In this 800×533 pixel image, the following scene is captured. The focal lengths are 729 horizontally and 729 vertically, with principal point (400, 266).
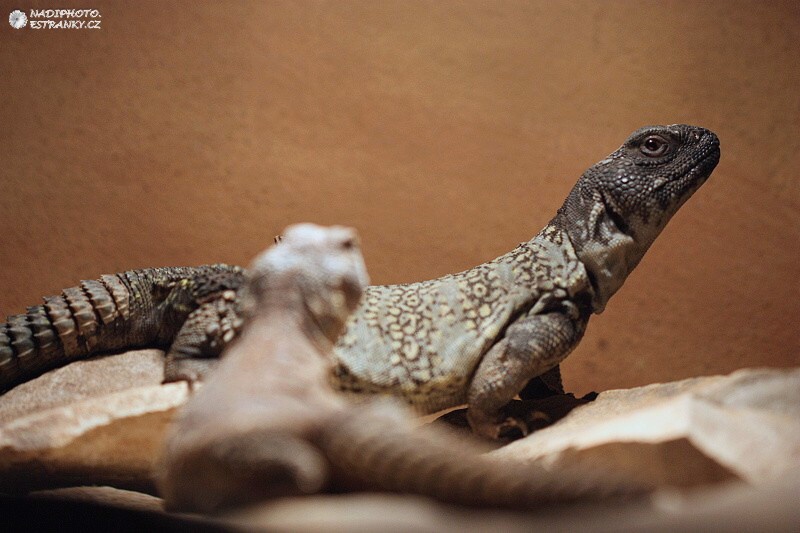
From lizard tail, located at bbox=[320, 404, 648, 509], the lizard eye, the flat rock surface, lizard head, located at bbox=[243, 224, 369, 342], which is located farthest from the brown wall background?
lizard tail, located at bbox=[320, 404, 648, 509]

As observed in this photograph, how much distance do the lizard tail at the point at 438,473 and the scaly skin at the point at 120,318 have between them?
1.71 metres

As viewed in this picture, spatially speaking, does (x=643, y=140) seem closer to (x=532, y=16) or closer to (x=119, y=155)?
(x=532, y=16)

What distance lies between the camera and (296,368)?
1.89 metres

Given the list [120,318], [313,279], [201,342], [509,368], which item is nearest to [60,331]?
[120,318]

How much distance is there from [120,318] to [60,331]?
269 mm

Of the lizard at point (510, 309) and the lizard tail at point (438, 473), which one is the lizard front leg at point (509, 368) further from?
the lizard tail at point (438, 473)

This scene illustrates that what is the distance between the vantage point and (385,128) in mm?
5055

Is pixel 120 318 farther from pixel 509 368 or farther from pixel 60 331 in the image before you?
pixel 509 368

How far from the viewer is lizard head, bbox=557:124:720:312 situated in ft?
11.6

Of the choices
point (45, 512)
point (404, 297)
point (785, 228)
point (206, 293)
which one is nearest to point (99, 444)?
point (206, 293)

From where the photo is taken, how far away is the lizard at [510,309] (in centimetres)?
324

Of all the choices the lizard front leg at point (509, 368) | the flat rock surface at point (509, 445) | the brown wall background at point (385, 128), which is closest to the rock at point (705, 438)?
the flat rock surface at point (509, 445)

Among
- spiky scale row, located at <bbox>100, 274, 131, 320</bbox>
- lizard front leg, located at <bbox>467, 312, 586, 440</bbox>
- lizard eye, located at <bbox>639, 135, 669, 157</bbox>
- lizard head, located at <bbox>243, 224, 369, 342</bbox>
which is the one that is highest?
lizard eye, located at <bbox>639, 135, 669, 157</bbox>

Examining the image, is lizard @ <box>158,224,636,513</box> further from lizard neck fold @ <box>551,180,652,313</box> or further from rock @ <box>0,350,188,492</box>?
lizard neck fold @ <box>551,180,652,313</box>
